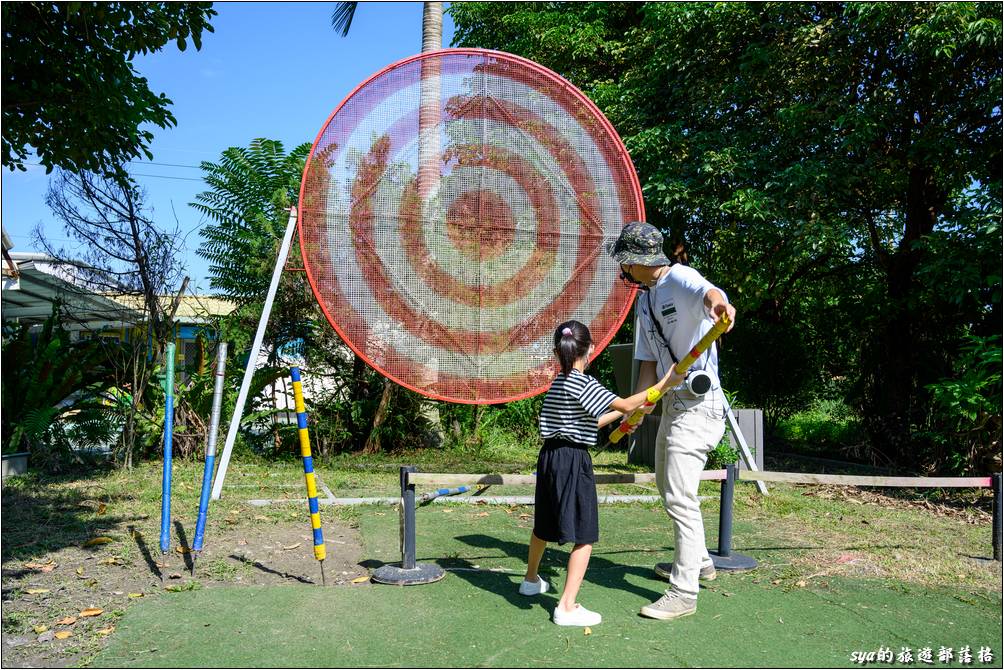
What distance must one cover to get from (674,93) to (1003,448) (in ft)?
17.2

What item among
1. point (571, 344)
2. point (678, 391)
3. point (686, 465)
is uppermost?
point (571, 344)

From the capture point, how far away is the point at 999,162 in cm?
771

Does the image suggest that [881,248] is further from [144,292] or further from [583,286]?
[144,292]

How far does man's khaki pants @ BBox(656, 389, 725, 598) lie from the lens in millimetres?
3729

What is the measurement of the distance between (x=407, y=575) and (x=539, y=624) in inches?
35.6

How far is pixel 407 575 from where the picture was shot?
13.8 ft

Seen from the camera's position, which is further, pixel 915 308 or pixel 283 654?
pixel 915 308

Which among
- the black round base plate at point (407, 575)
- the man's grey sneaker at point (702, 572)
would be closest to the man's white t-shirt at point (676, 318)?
the man's grey sneaker at point (702, 572)

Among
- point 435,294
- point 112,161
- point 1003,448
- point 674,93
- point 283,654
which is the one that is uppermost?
point 674,93

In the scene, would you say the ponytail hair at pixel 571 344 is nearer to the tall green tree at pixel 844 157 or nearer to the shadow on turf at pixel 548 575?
the shadow on turf at pixel 548 575

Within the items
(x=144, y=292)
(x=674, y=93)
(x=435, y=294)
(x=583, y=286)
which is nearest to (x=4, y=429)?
(x=144, y=292)

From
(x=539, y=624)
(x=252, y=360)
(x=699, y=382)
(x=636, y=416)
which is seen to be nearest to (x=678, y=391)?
(x=699, y=382)

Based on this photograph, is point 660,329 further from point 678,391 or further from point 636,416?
point 636,416

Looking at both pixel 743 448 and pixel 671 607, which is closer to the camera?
pixel 671 607
